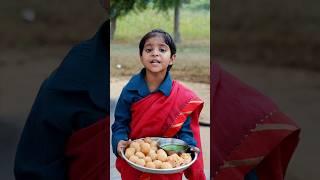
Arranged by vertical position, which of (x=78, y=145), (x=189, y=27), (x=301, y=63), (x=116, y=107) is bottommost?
(x=78, y=145)

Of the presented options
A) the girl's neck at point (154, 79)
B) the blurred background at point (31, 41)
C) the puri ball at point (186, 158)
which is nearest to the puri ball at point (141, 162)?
the puri ball at point (186, 158)

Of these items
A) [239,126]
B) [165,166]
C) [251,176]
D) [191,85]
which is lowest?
[251,176]

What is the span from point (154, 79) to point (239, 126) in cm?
36

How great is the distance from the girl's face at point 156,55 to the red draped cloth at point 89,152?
0.25m

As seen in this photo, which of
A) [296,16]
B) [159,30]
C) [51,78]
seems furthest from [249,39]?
[51,78]

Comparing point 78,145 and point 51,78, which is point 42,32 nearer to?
point 51,78

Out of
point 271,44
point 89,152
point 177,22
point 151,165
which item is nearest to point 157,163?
point 151,165

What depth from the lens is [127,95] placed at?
7.17 feet

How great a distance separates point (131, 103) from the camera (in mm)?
2180

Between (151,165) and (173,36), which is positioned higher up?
(173,36)

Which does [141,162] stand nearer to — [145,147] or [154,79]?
[145,147]

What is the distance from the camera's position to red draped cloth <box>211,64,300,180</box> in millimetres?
2236

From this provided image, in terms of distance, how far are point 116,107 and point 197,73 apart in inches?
12.2

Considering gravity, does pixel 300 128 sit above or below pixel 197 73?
below
